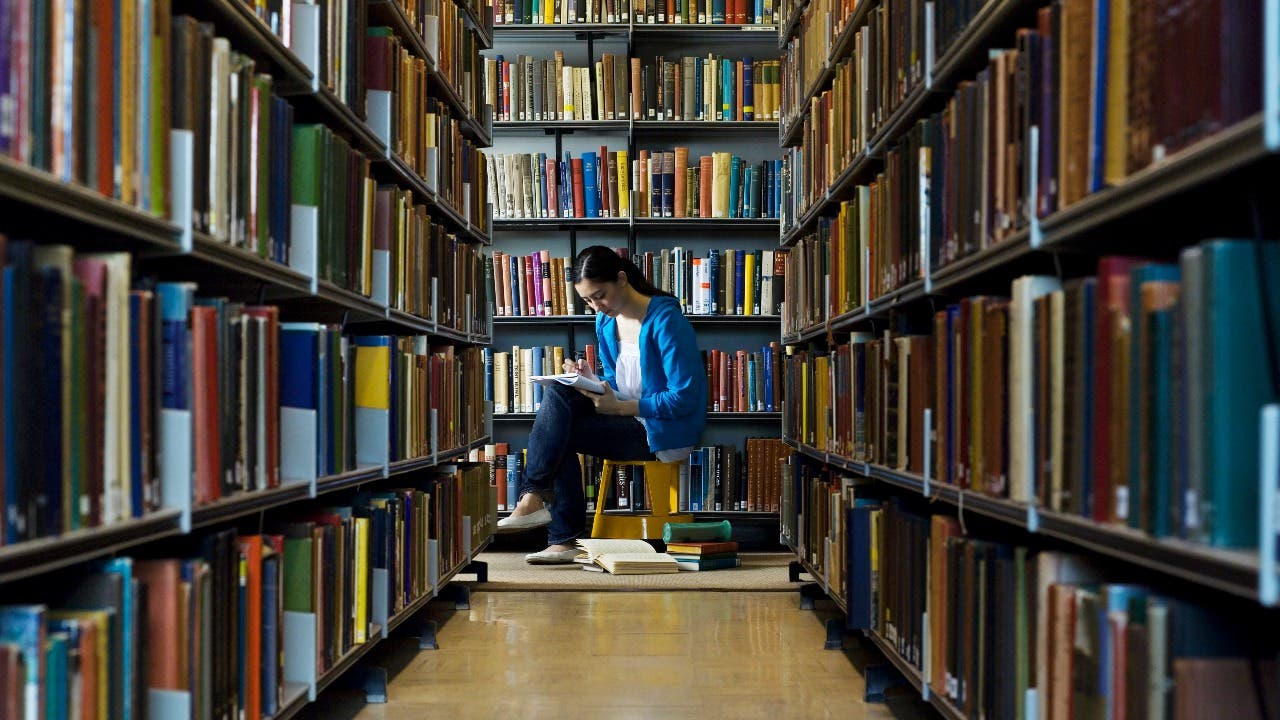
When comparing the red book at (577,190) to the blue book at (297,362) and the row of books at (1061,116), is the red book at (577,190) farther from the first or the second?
the blue book at (297,362)

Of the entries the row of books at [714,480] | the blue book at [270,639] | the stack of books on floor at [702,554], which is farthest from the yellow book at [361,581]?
the row of books at [714,480]

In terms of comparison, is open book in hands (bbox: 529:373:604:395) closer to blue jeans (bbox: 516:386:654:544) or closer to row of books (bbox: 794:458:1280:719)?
blue jeans (bbox: 516:386:654:544)

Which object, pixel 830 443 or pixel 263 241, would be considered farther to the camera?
pixel 830 443

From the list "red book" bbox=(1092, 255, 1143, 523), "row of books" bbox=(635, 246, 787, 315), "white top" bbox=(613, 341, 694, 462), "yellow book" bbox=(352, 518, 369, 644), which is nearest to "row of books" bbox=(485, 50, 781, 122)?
"row of books" bbox=(635, 246, 787, 315)

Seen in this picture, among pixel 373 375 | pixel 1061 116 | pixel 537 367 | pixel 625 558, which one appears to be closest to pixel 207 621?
pixel 373 375

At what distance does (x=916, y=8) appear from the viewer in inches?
86.1

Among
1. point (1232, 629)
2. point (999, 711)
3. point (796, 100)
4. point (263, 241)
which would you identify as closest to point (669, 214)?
point (796, 100)

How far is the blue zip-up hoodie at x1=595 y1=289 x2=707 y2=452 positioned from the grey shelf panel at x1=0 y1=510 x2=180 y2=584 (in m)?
2.76

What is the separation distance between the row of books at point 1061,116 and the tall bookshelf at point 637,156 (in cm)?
281

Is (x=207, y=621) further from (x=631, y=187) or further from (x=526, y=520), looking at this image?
(x=631, y=187)

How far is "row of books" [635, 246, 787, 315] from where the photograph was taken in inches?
194

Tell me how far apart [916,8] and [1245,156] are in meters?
1.38

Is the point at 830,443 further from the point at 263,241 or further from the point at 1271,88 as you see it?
the point at 1271,88

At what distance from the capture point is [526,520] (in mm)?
4266
